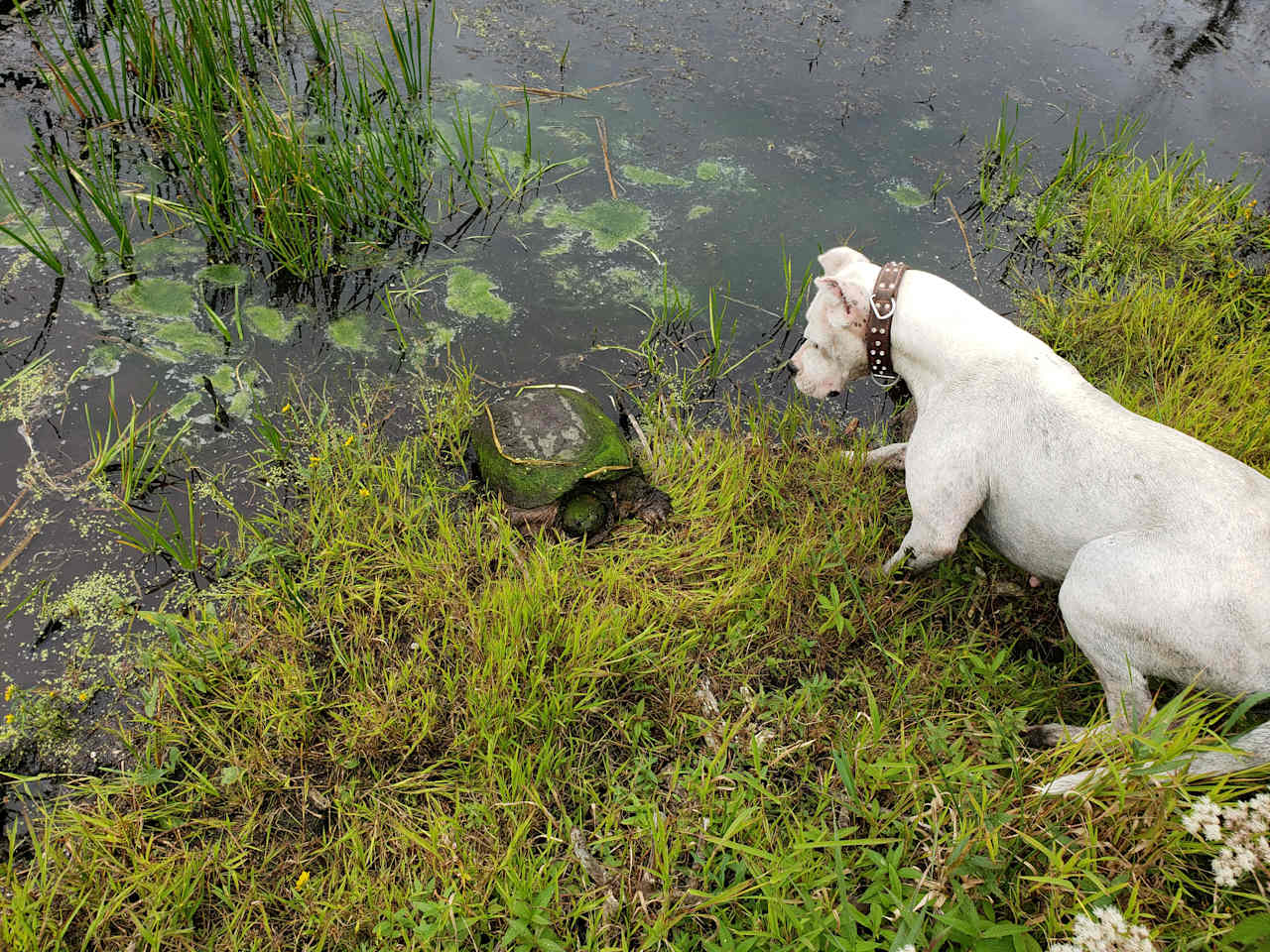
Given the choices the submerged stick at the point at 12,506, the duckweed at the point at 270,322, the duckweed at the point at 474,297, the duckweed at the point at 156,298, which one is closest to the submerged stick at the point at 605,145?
the duckweed at the point at 474,297

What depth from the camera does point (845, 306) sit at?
288 centimetres

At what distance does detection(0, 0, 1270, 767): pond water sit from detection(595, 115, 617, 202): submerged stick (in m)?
0.03

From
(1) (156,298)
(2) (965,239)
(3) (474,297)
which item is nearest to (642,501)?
(3) (474,297)

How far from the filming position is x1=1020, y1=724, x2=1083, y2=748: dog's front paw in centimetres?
248

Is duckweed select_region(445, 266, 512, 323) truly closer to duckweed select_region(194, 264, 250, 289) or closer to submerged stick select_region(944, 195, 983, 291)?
duckweed select_region(194, 264, 250, 289)

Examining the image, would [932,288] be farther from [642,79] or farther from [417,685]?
[642,79]

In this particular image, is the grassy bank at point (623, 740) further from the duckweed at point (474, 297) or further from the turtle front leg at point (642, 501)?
the duckweed at point (474, 297)

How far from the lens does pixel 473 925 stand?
210 cm

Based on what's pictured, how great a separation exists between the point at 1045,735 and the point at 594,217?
352 cm

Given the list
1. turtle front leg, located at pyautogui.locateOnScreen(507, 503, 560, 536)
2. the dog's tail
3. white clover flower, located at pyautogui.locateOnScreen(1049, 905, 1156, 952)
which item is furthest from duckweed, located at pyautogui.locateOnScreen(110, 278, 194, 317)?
the dog's tail

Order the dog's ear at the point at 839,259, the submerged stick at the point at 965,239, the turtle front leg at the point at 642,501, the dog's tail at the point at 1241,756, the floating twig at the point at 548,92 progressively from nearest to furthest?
the dog's tail at the point at 1241,756, the dog's ear at the point at 839,259, the turtle front leg at the point at 642,501, the submerged stick at the point at 965,239, the floating twig at the point at 548,92

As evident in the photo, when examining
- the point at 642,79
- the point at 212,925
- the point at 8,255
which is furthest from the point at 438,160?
the point at 212,925

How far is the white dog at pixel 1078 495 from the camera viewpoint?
2.13 m

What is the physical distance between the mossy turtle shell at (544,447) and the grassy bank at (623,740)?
18 cm
